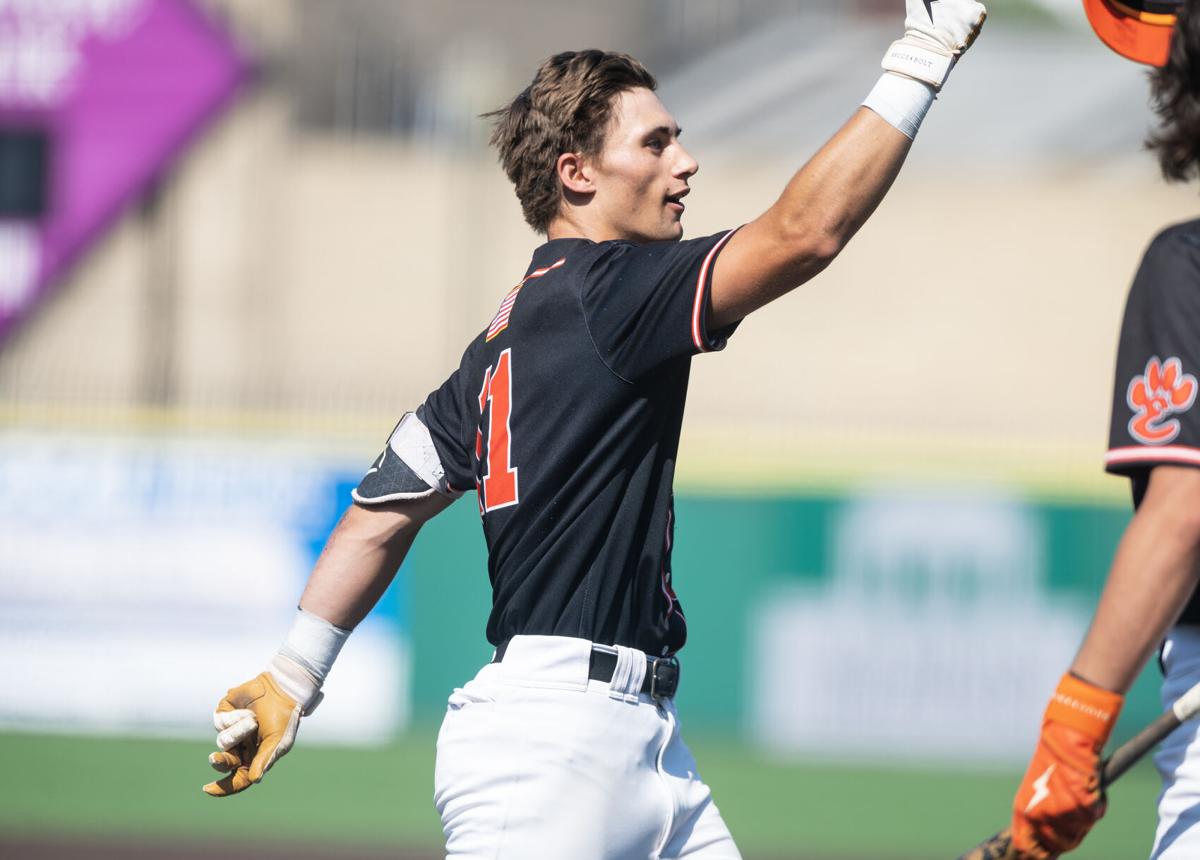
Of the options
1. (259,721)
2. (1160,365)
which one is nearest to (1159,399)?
(1160,365)

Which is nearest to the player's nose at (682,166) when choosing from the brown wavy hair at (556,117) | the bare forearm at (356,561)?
the brown wavy hair at (556,117)

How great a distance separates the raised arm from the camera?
2.83 m

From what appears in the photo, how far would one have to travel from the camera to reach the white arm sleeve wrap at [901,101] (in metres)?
2.84

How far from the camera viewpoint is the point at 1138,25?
314 centimetres

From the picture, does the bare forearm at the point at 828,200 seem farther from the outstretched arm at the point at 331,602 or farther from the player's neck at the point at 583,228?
the outstretched arm at the point at 331,602

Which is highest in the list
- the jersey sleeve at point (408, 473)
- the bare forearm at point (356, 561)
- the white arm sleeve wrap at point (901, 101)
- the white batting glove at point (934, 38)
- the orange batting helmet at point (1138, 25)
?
the orange batting helmet at point (1138, 25)

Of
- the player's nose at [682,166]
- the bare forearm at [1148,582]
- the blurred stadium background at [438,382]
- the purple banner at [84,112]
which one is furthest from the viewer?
the purple banner at [84,112]

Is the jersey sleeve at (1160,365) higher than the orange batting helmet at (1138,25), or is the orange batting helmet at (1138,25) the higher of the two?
the orange batting helmet at (1138,25)

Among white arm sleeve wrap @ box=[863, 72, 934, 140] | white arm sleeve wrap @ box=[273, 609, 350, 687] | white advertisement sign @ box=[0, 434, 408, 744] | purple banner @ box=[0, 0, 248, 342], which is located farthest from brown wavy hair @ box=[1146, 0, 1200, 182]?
purple banner @ box=[0, 0, 248, 342]

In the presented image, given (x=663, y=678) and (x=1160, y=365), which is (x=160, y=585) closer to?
(x=663, y=678)

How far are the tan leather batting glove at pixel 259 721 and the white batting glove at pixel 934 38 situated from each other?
1.93 metres

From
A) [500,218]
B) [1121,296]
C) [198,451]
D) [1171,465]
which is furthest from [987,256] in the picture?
[1171,465]

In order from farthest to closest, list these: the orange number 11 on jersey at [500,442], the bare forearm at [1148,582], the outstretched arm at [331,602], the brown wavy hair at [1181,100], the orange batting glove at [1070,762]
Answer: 1. the outstretched arm at [331,602]
2. the orange number 11 on jersey at [500,442]
3. the brown wavy hair at [1181,100]
4. the orange batting glove at [1070,762]
5. the bare forearm at [1148,582]

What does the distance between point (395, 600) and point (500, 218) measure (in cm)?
848
